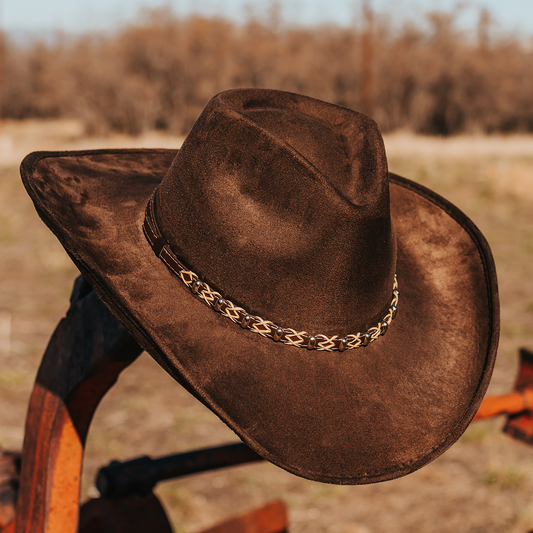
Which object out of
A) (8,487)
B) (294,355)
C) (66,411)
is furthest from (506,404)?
(8,487)

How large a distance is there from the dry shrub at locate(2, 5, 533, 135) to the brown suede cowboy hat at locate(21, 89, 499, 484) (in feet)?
87.7

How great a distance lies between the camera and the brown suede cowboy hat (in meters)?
1.12

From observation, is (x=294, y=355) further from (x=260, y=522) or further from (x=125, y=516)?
(x=260, y=522)

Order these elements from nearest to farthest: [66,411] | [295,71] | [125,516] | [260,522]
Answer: [66,411] < [125,516] < [260,522] < [295,71]

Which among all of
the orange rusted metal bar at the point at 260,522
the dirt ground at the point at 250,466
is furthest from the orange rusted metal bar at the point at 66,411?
the dirt ground at the point at 250,466

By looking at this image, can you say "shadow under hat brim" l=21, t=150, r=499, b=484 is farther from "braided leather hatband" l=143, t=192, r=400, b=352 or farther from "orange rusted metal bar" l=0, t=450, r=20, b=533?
"orange rusted metal bar" l=0, t=450, r=20, b=533

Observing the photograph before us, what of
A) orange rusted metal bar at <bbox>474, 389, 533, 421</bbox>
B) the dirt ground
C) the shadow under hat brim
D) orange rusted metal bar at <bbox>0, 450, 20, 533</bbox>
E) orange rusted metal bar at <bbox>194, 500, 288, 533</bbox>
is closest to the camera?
the shadow under hat brim

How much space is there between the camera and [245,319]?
118 cm

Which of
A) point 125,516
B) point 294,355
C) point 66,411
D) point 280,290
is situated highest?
point 280,290

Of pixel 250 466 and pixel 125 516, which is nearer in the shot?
pixel 125 516

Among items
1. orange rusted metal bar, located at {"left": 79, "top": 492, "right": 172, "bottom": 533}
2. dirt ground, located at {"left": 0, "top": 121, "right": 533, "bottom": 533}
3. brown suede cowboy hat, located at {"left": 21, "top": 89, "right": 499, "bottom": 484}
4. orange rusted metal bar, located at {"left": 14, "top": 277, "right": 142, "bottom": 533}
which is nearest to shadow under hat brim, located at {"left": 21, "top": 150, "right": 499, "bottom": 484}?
brown suede cowboy hat, located at {"left": 21, "top": 89, "right": 499, "bottom": 484}

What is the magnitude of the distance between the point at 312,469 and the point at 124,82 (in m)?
28.7

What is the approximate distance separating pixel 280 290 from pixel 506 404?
45.7 inches

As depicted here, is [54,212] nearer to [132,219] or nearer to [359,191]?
[132,219]
